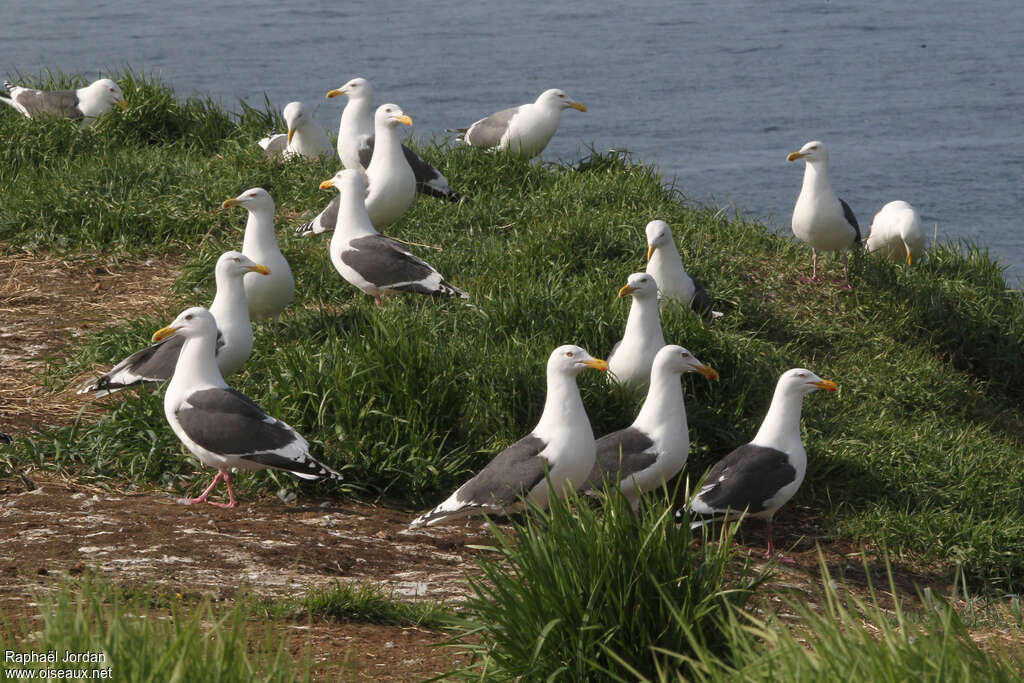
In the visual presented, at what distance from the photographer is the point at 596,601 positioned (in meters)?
3.47

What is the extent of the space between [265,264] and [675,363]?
2.37 metres

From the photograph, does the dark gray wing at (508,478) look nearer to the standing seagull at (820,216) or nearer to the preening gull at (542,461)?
the preening gull at (542,461)

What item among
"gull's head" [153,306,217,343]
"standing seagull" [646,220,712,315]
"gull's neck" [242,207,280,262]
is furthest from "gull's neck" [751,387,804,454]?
"gull's neck" [242,207,280,262]

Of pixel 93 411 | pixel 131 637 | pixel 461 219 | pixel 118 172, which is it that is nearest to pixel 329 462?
pixel 93 411

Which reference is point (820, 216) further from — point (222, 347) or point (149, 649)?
point (149, 649)

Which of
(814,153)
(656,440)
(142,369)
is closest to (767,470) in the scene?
(656,440)

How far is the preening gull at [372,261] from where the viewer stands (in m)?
6.79

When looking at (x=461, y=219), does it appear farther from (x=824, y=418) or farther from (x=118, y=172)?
(x=824, y=418)

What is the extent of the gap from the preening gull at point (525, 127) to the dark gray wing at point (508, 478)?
5.18 meters

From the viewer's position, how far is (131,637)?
112 inches

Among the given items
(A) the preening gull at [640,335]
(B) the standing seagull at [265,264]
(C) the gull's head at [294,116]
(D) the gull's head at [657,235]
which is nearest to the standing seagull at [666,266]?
(D) the gull's head at [657,235]

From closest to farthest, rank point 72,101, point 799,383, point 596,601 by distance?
1. point 596,601
2. point 799,383
3. point 72,101

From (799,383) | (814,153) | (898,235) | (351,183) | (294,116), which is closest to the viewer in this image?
(799,383)

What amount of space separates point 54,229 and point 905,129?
9.39 m
